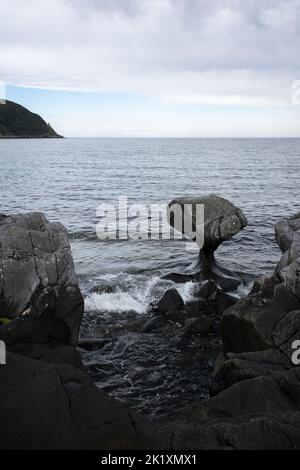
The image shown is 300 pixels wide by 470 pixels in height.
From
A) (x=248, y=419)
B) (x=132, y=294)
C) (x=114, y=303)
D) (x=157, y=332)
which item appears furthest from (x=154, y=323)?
(x=248, y=419)

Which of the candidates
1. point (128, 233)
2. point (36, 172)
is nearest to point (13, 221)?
point (128, 233)

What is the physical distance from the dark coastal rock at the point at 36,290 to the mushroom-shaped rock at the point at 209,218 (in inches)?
390

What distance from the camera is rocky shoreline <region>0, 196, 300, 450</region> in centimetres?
901

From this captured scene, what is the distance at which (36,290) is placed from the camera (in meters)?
16.0

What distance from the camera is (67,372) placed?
35.2ft

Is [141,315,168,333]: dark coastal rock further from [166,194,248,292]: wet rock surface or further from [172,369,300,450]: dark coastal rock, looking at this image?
[172,369,300,450]: dark coastal rock

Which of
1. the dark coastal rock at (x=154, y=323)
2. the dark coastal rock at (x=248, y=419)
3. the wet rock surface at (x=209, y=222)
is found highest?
the wet rock surface at (x=209, y=222)

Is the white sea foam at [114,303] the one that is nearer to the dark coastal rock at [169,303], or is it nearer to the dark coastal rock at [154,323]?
the dark coastal rock at [169,303]

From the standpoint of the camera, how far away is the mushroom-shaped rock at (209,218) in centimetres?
2558

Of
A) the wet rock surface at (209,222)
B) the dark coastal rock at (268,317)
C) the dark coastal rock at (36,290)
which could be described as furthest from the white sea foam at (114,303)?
the dark coastal rock at (268,317)

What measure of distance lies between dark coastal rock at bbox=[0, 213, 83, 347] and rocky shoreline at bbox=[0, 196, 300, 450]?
39 mm

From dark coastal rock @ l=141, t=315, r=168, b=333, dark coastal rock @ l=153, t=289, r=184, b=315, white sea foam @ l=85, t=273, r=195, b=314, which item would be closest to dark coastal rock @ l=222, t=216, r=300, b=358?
dark coastal rock @ l=141, t=315, r=168, b=333
